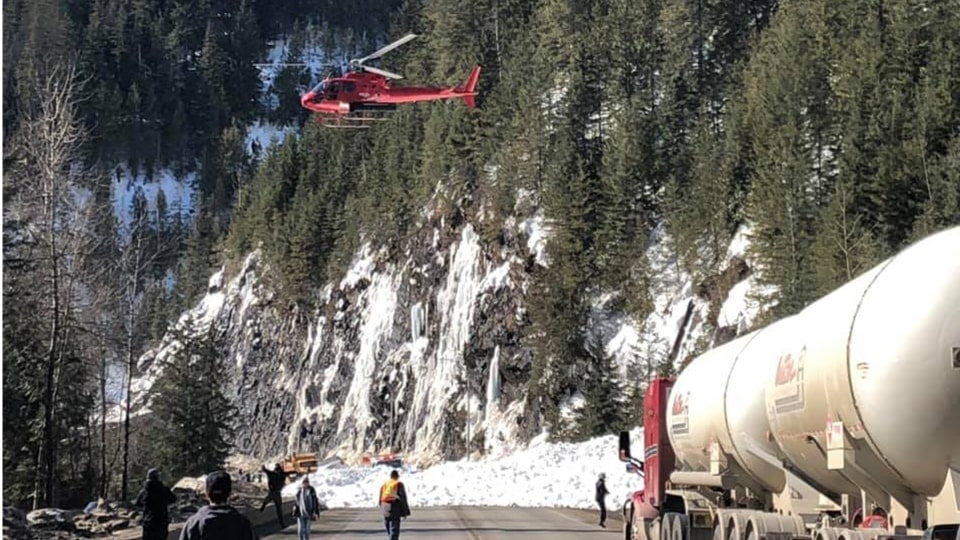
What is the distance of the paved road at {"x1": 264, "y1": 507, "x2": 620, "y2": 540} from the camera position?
26736 mm

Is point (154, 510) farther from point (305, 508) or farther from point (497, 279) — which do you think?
point (497, 279)

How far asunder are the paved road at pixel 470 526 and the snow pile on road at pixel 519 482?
18.2 ft

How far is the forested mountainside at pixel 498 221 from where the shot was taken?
39.2 metres

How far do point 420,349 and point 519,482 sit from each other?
3143 cm

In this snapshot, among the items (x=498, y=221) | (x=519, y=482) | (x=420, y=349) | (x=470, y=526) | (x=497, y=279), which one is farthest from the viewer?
(x=420, y=349)

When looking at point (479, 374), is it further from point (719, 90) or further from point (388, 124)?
point (388, 124)

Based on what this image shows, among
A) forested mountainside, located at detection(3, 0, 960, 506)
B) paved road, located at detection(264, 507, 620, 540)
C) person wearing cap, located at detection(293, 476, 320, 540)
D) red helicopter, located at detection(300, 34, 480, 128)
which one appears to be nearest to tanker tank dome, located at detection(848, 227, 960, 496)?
person wearing cap, located at detection(293, 476, 320, 540)

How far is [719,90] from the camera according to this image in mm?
78688

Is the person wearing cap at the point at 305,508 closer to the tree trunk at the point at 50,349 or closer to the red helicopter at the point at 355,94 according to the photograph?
the tree trunk at the point at 50,349

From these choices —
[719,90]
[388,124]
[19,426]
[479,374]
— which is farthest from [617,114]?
[19,426]

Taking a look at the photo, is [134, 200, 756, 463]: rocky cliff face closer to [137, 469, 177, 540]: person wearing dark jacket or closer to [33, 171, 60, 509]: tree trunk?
[33, 171, 60, 509]: tree trunk

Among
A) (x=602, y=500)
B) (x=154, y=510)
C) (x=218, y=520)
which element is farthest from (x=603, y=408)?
(x=218, y=520)

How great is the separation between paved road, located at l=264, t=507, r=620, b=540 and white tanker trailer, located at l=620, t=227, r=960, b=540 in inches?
412

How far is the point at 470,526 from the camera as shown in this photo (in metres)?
30.7
